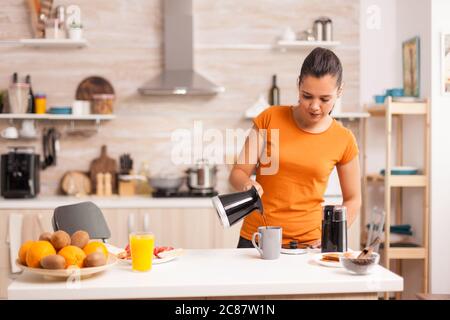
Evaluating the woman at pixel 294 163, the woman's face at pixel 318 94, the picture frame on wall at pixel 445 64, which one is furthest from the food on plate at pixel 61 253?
the picture frame on wall at pixel 445 64

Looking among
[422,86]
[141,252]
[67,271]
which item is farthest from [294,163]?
[422,86]

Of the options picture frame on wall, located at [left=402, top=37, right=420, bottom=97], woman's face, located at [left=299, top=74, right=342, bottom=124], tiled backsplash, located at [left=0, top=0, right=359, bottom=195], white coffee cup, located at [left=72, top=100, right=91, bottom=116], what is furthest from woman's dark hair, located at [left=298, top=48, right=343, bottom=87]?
white coffee cup, located at [left=72, top=100, right=91, bottom=116]

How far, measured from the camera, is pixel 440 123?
12.7ft

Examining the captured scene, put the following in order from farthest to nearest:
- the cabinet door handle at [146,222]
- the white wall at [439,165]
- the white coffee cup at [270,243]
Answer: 1. the white wall at [439,165]
2. the cabinet door handle at [146,222]
3. the white coffee cup at [270,243]

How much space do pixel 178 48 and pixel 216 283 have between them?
276 centimetres

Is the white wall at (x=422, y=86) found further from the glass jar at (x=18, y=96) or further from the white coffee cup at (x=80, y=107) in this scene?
the glass jar at (x=18, y=96)

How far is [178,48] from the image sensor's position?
414 centimetres

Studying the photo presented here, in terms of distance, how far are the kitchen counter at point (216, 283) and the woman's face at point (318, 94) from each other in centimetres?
52

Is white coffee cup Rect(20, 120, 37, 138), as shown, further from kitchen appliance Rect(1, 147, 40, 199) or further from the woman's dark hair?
the woman's dark hair

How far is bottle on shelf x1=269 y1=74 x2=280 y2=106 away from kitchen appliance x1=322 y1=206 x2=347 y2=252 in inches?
89.9

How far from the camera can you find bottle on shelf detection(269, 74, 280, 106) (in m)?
4.24

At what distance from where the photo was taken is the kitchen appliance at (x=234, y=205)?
5.91 feet

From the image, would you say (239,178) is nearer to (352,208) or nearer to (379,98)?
(352,208)
